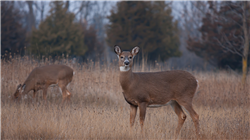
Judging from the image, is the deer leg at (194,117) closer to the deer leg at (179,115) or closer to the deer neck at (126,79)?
the deer leg at (179,115)

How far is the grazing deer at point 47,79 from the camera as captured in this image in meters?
8.94

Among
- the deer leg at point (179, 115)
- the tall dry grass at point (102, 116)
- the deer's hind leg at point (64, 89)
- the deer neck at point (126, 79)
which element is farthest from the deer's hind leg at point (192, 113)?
the deer's hind leg at point (64, 89)

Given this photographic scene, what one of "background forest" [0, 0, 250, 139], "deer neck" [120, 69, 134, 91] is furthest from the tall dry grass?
"deer neck" [120, 69, 134, 91]

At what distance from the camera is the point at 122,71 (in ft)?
18.2

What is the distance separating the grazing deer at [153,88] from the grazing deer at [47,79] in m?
4.12

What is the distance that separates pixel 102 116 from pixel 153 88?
1.53 metres

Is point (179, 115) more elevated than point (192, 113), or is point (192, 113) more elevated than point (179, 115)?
point (192, 113)

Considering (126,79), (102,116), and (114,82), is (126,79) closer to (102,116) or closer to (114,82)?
(102,116)

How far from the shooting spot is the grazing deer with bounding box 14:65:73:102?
8.94 metres

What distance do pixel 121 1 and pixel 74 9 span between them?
16315 mm

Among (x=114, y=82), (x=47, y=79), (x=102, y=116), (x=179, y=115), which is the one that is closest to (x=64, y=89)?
(x=47, y=79)

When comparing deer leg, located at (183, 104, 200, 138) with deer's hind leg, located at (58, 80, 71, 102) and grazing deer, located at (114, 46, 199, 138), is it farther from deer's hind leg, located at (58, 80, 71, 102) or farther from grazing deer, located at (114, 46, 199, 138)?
deer's hind leg, located at (58, 80, 71, 102)

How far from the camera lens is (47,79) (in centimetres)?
909

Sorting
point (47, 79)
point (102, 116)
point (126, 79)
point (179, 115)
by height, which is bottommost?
point (102, 116)
